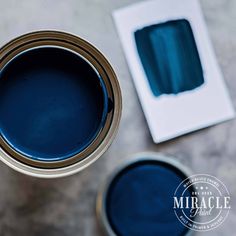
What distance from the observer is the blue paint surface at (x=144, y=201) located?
0.83m

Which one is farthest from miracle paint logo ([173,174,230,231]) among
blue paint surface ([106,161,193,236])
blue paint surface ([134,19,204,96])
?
blue paint surface ([134,19,204,96])

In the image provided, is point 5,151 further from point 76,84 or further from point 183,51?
point 183,51

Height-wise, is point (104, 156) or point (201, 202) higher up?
point (104, 156)

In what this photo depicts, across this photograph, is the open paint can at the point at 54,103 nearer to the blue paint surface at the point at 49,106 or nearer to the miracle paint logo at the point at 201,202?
the blue paint surface at the point at 49,106

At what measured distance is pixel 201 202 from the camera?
855 millimetres

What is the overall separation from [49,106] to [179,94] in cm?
21

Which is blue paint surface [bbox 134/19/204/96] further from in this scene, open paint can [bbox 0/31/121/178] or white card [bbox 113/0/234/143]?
open paint can [bbox 0/31/121/178]

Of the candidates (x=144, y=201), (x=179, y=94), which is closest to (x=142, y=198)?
(x=144, y=201)

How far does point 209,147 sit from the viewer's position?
86 cm

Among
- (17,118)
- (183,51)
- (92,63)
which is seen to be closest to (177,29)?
(183,51)

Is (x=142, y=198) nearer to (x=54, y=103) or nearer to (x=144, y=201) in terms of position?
(x=144, y=201)

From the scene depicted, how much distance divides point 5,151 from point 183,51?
0.32 meters

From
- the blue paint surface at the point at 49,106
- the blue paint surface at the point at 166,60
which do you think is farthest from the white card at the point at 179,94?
the blue paint surface at the point at 49,106

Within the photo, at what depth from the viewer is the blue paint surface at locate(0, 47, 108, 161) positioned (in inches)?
30.7
